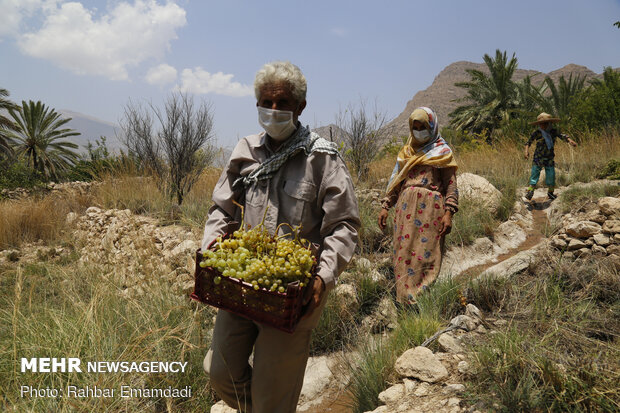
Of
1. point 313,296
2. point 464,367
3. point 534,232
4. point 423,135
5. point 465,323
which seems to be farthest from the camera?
point 534,232

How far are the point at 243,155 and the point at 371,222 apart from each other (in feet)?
12.4

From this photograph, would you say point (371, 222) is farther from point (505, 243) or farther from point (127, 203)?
point (127, 203)


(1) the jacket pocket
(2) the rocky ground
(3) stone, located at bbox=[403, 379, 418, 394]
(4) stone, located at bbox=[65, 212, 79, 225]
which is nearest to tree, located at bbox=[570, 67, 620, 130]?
(2) the rocky ground

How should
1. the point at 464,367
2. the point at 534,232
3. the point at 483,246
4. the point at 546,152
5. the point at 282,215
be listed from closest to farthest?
the point at 282,215, the point at 464,367, the point at 483,246, the point at 534,232, the point at 546,152

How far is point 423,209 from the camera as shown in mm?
3877

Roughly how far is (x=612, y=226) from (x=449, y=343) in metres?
2.94

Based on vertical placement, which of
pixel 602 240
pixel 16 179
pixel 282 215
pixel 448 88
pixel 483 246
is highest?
pixel 448 88

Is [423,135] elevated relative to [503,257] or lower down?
elevated

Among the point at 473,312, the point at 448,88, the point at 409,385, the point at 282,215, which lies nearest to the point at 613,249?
the point at 473,312

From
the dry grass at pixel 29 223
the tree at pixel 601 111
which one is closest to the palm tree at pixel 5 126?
the dry grass at pixel 29 223

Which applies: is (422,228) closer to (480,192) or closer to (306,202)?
(306,202)

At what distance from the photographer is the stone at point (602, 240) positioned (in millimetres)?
4082

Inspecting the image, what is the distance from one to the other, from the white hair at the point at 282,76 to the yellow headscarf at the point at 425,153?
239 cm

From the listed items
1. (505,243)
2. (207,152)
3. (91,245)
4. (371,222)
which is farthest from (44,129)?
(505,243)
